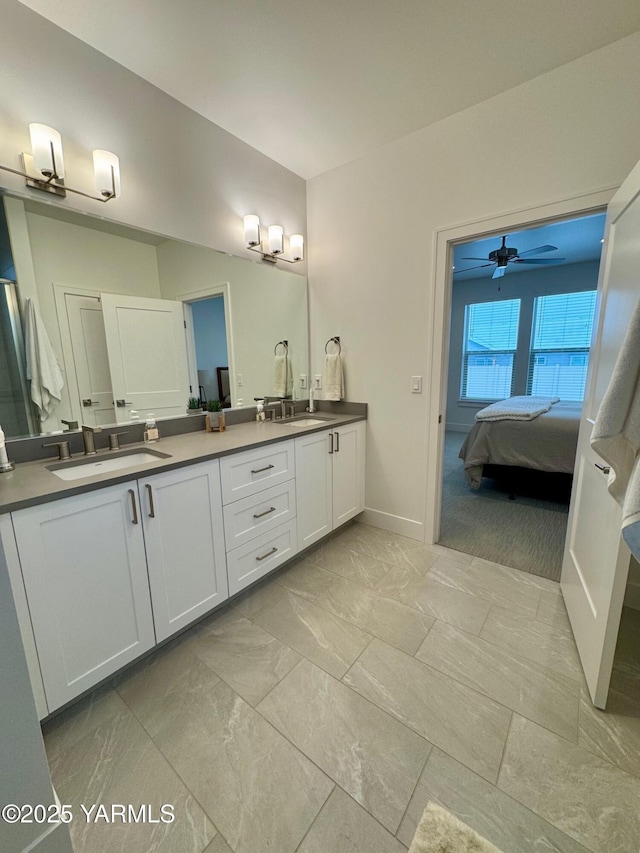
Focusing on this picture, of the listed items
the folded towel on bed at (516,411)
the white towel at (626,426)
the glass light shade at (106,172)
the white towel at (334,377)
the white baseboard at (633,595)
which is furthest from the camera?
the folded towel on bed at (516,411)

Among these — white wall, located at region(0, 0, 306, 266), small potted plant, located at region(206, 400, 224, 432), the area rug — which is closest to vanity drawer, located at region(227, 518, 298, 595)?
small potted plant, located at region(206, 400, 224, 432)

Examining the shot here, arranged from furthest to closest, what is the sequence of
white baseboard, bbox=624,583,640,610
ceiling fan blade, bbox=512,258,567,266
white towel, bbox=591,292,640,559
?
ceiling fan blade, bbox=512,258,567,266, white baseboard, bbox=624,583,640,610, white towel, bbox=591,292,640,559

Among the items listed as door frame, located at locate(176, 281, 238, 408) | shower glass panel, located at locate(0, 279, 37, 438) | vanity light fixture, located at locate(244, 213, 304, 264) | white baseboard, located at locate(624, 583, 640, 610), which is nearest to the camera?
shower glass panel, located at locate(0, 279, 37, 438)

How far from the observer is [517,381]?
553cm

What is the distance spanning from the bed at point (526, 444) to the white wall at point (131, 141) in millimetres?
2635

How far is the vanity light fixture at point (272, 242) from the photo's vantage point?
2297 mm

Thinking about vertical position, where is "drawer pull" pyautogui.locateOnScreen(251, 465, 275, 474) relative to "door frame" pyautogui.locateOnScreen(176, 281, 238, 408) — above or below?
below

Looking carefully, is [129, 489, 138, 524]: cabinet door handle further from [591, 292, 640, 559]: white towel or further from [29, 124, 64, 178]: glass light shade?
[591, 292, 640, 559]: white towel

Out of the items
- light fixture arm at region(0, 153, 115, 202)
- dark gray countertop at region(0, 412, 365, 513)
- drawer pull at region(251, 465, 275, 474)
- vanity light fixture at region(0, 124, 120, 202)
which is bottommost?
drawer pull at region(251, 465, 275, 474)

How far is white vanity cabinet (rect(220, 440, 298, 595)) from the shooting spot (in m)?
1.76

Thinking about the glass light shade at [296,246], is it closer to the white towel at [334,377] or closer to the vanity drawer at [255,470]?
the white towel at [334,377]

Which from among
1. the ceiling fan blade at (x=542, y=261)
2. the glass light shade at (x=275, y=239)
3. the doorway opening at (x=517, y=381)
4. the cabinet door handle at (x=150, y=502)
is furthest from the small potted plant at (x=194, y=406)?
the ceiling fan blade at (x=542, y=261)

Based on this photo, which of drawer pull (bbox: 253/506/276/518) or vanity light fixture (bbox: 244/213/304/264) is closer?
drawer pull (bbox: 253/506/276/518)

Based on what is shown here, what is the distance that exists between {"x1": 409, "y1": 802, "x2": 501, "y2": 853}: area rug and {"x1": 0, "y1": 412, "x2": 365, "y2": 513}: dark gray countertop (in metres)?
1.41
